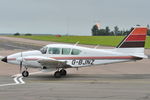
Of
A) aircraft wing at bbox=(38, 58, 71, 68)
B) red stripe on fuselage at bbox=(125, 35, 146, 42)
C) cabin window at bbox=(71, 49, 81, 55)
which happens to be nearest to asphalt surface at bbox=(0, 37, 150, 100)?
aircraft wing at bbox=(38, 58, 71, 68)

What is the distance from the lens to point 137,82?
1828 cm

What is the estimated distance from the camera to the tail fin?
69.3ft

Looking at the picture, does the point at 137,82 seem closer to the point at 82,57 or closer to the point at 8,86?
the point at 82,57

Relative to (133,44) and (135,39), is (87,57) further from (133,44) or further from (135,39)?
(135,39)

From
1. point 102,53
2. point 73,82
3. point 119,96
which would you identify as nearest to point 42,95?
point 119,96

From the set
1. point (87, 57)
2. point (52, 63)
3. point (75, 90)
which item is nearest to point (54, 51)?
point (52, 63)

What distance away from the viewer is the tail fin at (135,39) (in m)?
21.1

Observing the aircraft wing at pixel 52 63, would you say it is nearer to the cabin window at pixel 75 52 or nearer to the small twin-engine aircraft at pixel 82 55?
the small twin-engine aircraft at pixel 82 55

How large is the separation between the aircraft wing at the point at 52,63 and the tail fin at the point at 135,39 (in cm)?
351

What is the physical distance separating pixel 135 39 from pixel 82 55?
3326 mm

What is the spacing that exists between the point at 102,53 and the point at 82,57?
120 cm

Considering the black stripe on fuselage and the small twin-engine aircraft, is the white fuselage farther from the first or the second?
the black stripe on fuselage

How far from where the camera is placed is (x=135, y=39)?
69.6 feet

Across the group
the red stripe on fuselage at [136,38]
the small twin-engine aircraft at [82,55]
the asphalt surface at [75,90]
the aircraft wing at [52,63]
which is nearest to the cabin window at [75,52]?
the small twin-engine aircraft at [82,55]
